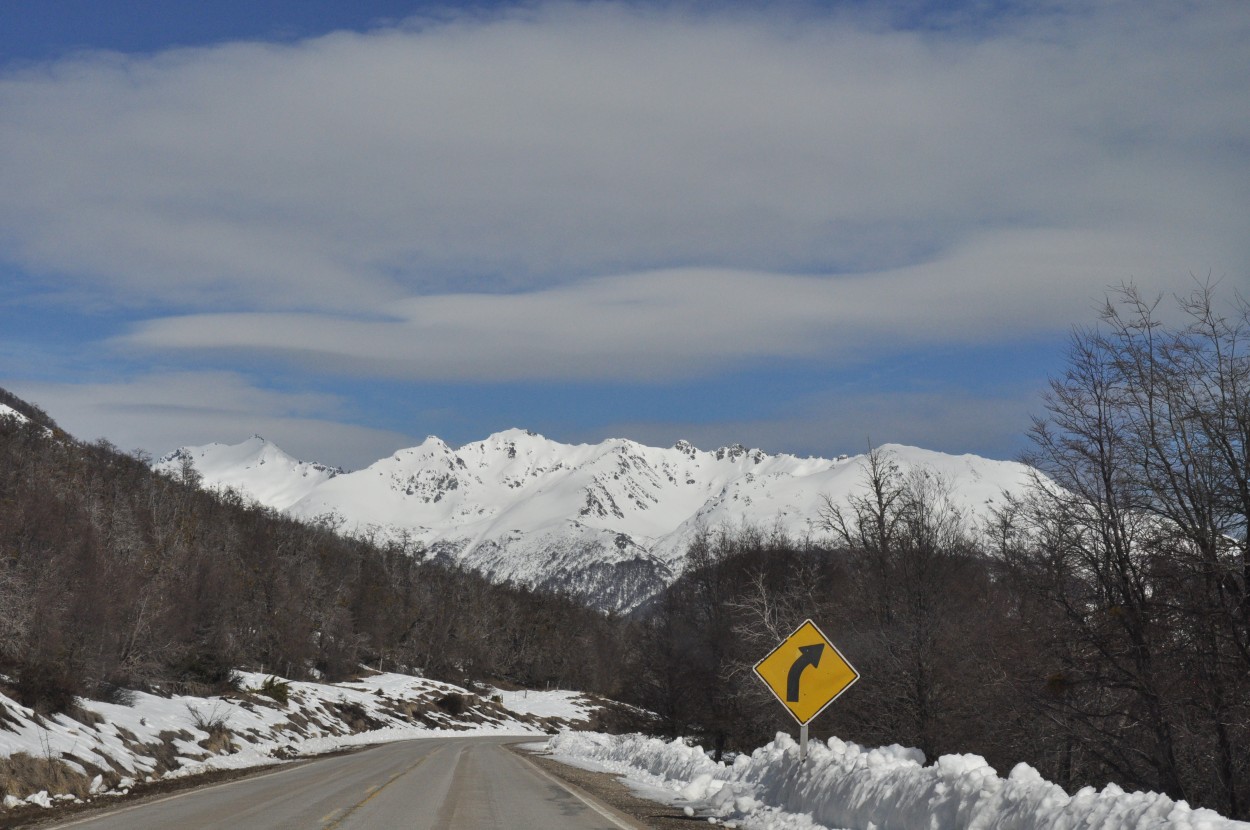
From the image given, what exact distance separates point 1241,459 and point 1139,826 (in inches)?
407

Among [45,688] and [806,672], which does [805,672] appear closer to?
[806,672]

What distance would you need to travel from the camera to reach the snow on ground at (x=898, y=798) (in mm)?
8023

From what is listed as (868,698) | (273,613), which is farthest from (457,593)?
(868,698)

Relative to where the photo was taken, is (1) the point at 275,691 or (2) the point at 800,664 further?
(1) the point at 275,691

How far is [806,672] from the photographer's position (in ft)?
49.4

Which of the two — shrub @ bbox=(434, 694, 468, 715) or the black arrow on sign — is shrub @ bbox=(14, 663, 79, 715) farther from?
shrub @ bbox=(434, 694, 468, 715)

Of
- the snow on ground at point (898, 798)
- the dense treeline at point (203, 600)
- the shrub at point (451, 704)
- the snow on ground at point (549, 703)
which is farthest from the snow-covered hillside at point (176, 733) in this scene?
the snow on ground at point (549, 703)

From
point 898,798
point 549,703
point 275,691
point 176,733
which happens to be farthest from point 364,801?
point 549,703

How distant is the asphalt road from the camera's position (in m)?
13.9

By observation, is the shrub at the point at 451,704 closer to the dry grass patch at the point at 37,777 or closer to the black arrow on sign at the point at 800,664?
the dry grass patch at the point at 37,777

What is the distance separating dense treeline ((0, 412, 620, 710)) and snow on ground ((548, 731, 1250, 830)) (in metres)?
16.9

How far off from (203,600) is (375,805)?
162ft

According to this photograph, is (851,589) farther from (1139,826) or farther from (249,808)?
(1139,826)

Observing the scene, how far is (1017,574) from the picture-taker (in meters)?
25.7
